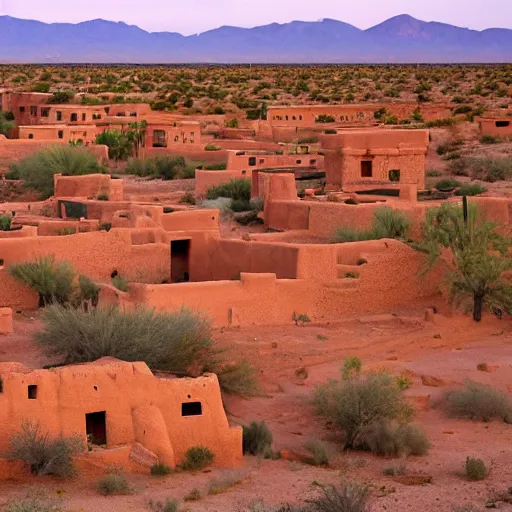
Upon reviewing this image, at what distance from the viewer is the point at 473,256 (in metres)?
25.3

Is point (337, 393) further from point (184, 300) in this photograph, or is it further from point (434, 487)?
point (184, 300)

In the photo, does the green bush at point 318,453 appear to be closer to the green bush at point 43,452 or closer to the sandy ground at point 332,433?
the sandy ground at point 332,433

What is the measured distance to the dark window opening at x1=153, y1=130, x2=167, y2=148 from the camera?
44478 millimetres

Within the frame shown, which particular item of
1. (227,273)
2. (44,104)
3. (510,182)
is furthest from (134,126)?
(227,273)

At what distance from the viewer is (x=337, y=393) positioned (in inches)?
728

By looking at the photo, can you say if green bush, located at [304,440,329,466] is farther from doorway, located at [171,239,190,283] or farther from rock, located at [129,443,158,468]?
doorway, located at [171,239,190,283]

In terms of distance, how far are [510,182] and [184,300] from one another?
700 inches

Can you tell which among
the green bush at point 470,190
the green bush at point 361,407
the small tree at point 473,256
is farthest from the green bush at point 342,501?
the green bush at point 470,190

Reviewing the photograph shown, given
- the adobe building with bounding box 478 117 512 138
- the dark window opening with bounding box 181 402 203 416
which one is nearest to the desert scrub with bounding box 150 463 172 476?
the dark window opening with bounding box 181 402 203 416

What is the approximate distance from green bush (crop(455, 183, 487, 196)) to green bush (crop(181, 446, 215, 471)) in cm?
1799

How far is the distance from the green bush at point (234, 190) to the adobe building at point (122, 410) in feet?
54.4

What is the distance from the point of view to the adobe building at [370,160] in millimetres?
33062

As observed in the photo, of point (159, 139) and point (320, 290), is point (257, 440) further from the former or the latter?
point (159, 139)

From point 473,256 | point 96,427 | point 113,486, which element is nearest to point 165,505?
point 113,486
